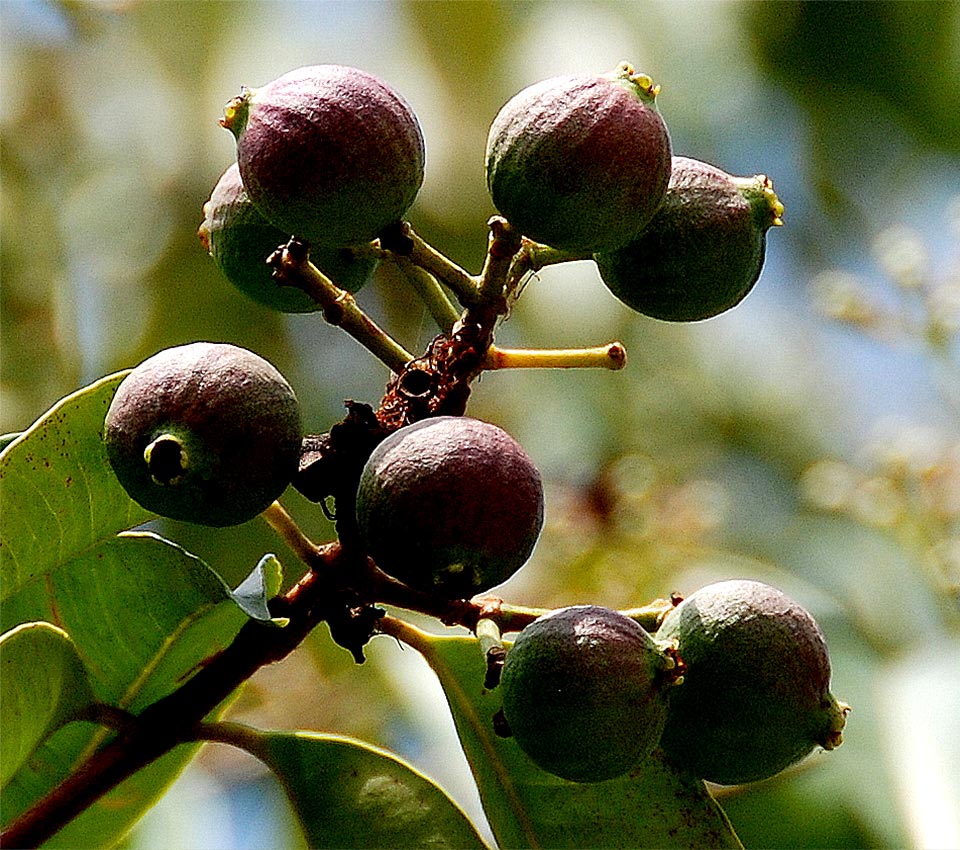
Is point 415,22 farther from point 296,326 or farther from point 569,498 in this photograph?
point 569,498

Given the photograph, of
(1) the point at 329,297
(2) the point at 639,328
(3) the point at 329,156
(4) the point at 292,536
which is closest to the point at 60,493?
(4) the point at 292,536

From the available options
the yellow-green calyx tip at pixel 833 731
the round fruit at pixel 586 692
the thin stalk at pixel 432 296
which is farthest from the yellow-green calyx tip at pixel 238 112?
the yellow-green calyx tip at pixel 833 731

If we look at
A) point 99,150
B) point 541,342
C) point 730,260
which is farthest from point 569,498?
point 730,260

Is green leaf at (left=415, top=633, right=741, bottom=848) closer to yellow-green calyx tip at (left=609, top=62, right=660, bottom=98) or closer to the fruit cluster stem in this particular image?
the fruit cluster stem

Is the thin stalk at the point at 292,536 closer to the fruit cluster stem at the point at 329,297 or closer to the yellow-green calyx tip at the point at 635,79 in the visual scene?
the fruit cluster stem at the point at 329,297

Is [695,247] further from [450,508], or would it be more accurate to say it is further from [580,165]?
[450,508]

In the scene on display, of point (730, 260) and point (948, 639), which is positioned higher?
point (730, 260)
